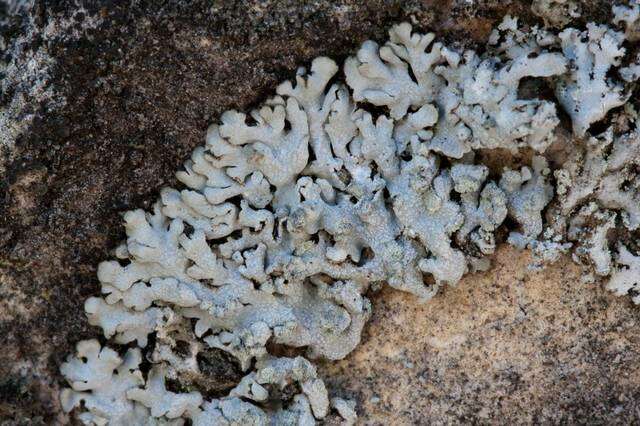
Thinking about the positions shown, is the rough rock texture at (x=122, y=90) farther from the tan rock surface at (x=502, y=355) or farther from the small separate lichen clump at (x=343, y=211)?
the tan rock surface at (x=502, y=355)

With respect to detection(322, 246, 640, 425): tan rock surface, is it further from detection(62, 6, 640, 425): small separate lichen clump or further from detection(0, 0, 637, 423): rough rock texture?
detection(0, 0, 637, 423): rough rock texture

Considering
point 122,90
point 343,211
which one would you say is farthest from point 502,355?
point 122,90

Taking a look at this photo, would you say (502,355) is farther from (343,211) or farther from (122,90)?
(122,90)

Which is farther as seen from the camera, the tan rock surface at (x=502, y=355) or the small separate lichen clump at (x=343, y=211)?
the tan rock surface at (x=502, y=355)

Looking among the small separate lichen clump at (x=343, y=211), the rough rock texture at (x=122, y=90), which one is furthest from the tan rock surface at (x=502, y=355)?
the rough rock texture at (x=122, y=90)

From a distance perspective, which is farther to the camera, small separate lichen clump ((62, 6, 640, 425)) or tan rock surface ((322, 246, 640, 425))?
tan rock surface ((322, 246, 640, 425))

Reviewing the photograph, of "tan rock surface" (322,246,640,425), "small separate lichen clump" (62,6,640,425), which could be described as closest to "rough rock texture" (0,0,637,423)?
"small separate lichen clump" (62,6,640,425)
